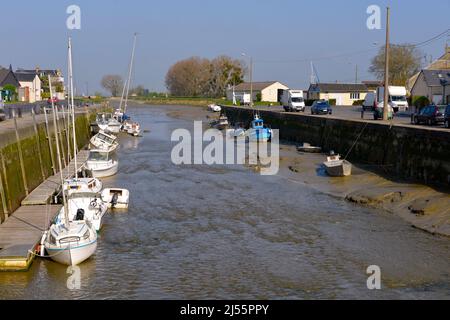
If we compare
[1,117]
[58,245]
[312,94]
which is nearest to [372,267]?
[58,245]

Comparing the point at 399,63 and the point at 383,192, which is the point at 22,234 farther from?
the point at 399,63

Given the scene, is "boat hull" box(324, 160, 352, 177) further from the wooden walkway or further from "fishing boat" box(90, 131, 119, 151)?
"fishing boat" box(90, 131, 119, 151)

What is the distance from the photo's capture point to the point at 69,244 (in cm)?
1950

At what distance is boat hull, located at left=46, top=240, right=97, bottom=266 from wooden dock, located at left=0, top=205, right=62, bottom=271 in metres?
0.70

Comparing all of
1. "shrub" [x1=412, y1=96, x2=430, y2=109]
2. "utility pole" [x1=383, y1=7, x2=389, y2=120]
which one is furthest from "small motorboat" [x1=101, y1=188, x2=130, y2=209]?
"shrub" [x1=412, y1=96, x2=430, y2=109]

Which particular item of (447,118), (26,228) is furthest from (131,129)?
(26,228)

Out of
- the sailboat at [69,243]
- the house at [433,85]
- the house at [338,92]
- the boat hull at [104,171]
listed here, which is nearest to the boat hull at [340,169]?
the boat hull at [104,171]

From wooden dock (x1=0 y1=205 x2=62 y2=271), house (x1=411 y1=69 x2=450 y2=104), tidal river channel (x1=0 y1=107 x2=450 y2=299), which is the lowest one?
tidal river channel (x1=0 y1=107 x2=450 y2=299)

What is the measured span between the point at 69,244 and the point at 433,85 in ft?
210

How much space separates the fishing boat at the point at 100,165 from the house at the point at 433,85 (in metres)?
42.9

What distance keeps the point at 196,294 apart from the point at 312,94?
109515 mm

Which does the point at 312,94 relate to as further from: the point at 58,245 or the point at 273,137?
the point at 58,245

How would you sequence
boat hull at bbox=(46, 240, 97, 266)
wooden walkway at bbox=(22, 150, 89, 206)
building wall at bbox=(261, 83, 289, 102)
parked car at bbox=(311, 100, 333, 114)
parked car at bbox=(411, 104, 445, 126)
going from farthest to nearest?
building wall at bbox=(261, 83, 289, 102), parked car at bbox=(311, 100, 333, 114), parked car at bbox=(411, 104, 445, 126), wooden walkway at bbox=(22, 150, 89, 206), boat hull at bbox=(46, 240, 97, 266)

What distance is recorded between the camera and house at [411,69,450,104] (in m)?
69.9
